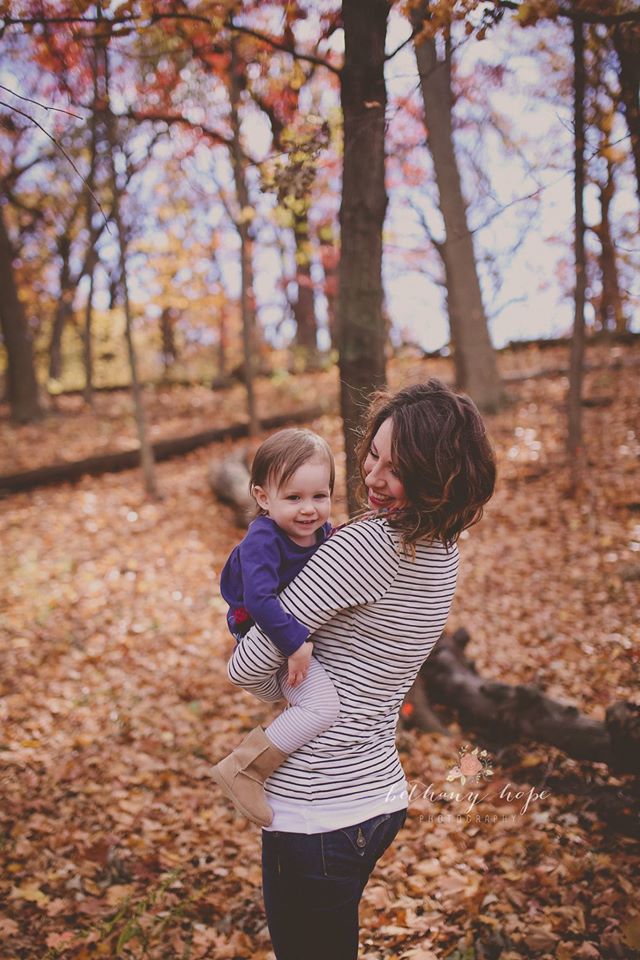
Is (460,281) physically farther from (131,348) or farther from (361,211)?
(361,211)

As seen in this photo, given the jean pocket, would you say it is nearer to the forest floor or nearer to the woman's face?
the woman's face

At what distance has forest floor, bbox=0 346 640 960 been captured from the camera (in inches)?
132

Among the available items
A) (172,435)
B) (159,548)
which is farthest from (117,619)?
(172,435)

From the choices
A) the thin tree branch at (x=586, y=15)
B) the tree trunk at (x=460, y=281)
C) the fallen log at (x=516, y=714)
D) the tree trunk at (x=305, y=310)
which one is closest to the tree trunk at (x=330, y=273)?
the tree trunk at (x=305, y=310)

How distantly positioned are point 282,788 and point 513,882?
2.27 metres

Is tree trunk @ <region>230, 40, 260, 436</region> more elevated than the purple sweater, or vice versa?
tree trunk @ <region>230, 40, 260, 436</region>

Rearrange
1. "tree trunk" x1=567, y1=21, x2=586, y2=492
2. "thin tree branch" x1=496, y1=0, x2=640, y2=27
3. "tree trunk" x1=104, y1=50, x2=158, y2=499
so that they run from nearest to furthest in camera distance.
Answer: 1. "thin tree branch" x1=496, y1=0, x2=640, y2=27
2. "tree trunk" x1=567, y1=21, x2=586, y2=492
3. "tree trunk" x1=104, y1=50, x2=158, y2=499

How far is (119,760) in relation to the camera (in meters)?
5.00

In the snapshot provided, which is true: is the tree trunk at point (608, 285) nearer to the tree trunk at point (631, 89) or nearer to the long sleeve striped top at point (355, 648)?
the tree trunk at point (631, 89)

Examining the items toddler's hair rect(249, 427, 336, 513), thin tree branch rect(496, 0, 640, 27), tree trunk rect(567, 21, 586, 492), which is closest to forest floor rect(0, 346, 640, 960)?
tree trunk rect(567, 21, 586, 492)

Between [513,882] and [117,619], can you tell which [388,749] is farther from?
[117,619]

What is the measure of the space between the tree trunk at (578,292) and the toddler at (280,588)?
7002 mm

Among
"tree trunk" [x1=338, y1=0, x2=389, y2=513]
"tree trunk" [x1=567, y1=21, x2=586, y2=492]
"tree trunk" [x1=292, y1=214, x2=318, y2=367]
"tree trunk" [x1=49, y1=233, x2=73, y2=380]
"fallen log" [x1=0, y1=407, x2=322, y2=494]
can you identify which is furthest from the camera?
"tree trunk" [x1=292, y1=214, x2=318, y2=367]

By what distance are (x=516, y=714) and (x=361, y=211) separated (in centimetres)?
351
